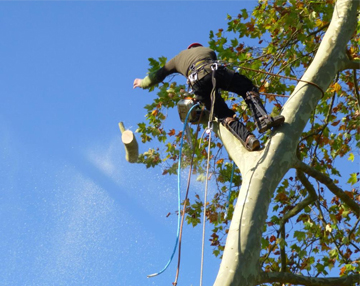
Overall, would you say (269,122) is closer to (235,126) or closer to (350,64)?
(235,126)

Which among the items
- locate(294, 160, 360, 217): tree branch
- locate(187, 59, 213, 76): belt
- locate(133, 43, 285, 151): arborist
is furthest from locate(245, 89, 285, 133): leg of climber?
locate(187, 59, 213, 76): belt

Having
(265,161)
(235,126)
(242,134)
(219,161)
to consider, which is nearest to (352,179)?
(219,161)

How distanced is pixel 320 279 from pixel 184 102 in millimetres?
2290

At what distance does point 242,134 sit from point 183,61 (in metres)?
1.36

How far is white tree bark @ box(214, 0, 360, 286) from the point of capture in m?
3.52

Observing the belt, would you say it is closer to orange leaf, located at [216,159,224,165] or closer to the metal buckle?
the metal buckle

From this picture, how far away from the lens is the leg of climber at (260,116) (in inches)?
169

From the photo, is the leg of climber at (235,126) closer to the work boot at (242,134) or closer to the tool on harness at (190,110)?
the work boot at (242,134)

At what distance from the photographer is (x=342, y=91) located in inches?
358

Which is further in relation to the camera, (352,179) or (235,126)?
(352,179)

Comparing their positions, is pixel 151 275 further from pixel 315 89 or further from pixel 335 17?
pixel 335 17

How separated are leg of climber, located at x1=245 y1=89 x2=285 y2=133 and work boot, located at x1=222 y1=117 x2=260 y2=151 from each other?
0.13 metres

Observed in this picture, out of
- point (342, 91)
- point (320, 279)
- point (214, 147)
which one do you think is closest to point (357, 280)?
point (320, 279)

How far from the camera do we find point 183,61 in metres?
5.65
